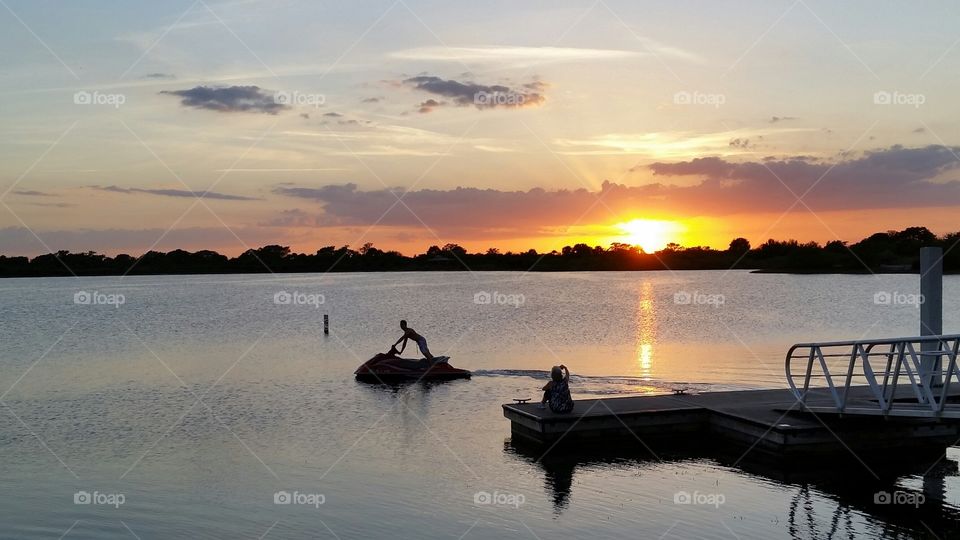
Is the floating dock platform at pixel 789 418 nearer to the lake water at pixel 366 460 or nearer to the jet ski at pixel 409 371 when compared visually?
the lake water at pixel 366 460

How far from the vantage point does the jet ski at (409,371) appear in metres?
31.6

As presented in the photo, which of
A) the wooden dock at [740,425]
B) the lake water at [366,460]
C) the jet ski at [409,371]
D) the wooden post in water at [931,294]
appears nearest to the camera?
the lake water at [366,460]

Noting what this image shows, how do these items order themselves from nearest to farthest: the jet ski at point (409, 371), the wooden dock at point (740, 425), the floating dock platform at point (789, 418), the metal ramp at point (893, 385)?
the metal ramp at point (893, 385)
the floating dock platform at point (789, 418)
the wooden dock at point (740, 425)
the jet ski at point (409, 371)

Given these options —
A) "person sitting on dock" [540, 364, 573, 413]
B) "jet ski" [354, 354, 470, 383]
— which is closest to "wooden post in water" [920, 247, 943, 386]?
"person sitting on dock" [540, 364, 573, 413]

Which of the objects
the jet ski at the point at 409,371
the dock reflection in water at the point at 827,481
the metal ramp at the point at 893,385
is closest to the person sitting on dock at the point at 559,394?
the dock reflection in water at the point at 827,481

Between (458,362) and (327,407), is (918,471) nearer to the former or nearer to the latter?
(327,407)

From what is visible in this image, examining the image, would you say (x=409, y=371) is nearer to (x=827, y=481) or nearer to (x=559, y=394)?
(x=559, y=394)

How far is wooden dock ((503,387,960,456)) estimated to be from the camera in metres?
18.1

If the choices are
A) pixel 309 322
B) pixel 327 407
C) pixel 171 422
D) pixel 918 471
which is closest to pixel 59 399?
pixel 171 422

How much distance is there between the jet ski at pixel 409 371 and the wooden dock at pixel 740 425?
1064 centimetres

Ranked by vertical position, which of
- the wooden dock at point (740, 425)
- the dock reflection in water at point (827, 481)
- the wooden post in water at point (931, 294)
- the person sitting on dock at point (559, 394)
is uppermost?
the wooden post in water at point (931, 294)

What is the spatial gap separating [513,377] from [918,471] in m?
16.5

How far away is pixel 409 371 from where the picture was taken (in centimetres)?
3156

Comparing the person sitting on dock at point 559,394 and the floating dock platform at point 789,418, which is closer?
the floating dock platform at point 789,418
